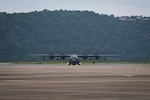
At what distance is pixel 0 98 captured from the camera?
26.8 meters

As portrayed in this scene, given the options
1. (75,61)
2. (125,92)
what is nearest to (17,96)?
(125,92)

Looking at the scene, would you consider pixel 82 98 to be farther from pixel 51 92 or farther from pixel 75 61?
pixel 75 61

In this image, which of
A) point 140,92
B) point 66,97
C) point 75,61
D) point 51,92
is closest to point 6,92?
point 51,92

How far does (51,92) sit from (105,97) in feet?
13.7

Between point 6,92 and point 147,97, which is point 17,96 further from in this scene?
point 147,97

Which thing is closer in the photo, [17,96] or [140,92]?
[17,96]

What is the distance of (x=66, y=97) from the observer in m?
27.5

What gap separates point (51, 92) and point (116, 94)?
11.7ft

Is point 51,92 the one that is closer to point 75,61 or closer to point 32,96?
point 32,96

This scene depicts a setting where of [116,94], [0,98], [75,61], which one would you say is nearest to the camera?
[0,98]

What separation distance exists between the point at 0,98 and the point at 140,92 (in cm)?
726

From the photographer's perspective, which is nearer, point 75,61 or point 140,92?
point 140,92

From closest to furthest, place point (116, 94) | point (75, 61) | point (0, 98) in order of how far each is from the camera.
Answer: point (0, 98) → point (116, 94) → point (75, 61)

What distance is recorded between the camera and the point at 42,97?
90.4 ft
